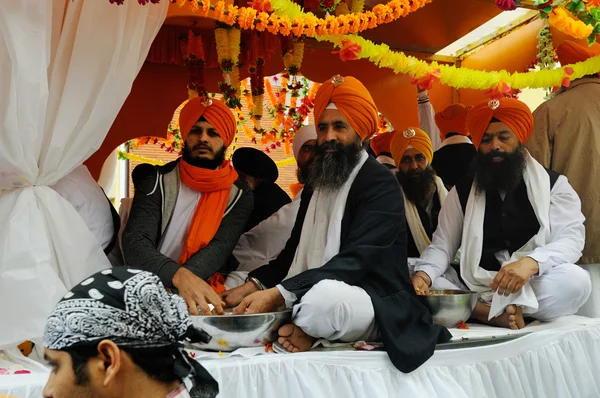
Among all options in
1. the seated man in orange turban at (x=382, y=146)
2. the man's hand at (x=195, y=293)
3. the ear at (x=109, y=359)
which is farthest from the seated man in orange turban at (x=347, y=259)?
the seated man in orange turban at (x=382, y=146)

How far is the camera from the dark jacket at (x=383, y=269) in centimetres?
285

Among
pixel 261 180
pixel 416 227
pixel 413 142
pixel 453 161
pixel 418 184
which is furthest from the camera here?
pixel 453 161

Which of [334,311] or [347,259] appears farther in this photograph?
[347,259]

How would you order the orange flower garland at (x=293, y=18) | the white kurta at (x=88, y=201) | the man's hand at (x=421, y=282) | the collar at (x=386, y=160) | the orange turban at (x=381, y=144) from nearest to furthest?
the white kurta at (x=88, y=201) < the man's hand at (x=421, y=282) < the orange flower garland at (x=293, y=18) < the collar at (x=386, y=160) < the orange turban at (x=381, y=144)

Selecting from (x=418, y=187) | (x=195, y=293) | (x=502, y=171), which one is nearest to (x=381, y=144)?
(x=418, y=187)

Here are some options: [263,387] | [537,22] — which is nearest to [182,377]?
[263,387]

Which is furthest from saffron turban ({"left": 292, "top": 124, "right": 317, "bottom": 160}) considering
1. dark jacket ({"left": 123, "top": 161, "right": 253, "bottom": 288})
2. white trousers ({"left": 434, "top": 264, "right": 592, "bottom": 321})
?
white trousers ({"left": 434, "top": 264, "right": 592, "bottom": 321})

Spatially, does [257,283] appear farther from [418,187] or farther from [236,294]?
[418,187]

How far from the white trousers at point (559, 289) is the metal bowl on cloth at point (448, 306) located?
42cm

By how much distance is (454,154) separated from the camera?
221 inches

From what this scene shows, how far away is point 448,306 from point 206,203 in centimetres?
147

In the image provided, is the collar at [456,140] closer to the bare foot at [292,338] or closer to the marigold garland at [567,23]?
the marigold garland at [567,23]

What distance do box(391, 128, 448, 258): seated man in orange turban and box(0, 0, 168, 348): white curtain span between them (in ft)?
6.91

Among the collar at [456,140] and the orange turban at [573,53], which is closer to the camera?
the orange turban at [573,53]
